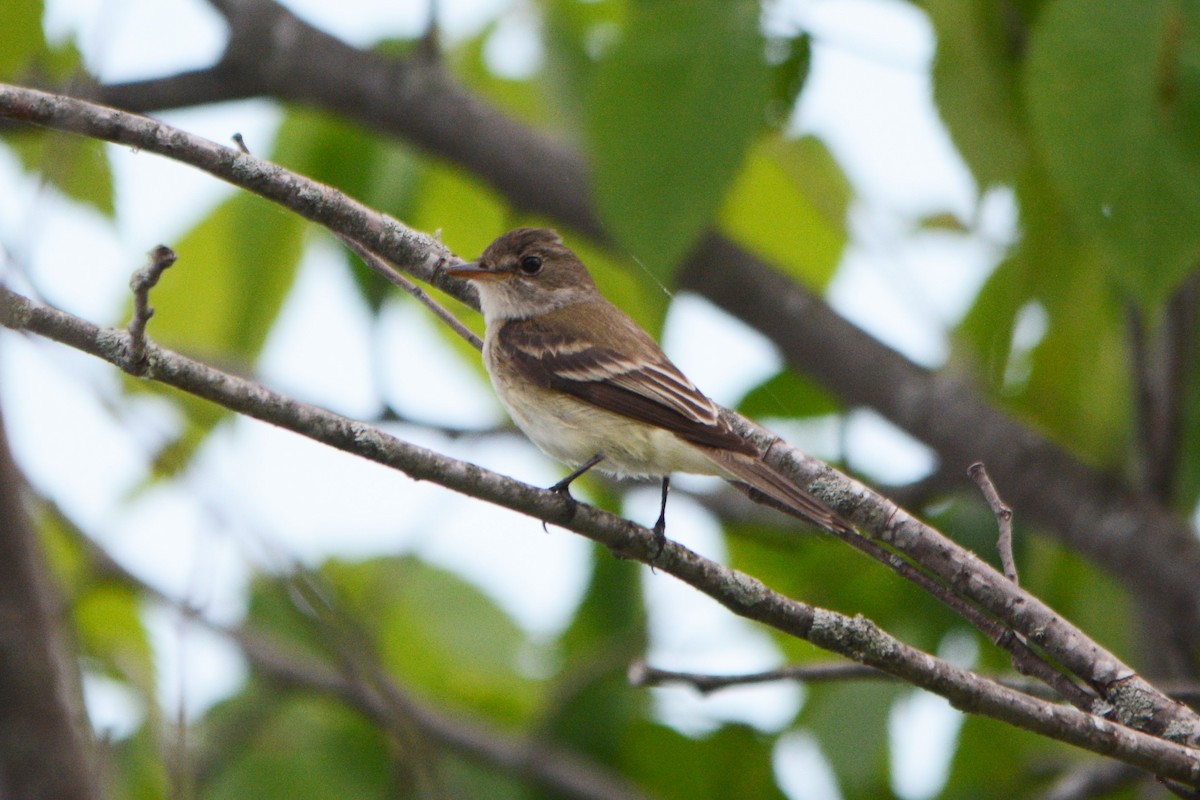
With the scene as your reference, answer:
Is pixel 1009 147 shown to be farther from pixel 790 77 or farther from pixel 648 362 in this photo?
pixel 648 362

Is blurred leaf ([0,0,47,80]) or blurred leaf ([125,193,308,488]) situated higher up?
blurred leaf ([125,193,308,488])

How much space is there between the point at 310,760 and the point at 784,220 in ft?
10.3

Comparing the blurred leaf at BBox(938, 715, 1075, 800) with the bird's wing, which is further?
the blurred leaf at BBox(938, 715, 1075, 800)

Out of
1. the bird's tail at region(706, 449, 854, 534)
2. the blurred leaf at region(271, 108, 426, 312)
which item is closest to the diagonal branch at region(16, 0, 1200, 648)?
the blurred leaf at region(271, 108, 426, 312)

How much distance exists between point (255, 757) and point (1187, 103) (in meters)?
3.60

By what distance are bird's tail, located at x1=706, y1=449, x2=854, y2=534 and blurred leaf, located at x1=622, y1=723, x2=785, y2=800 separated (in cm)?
165

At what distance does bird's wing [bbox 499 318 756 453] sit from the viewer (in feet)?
13.0

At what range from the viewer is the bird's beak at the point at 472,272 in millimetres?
3840

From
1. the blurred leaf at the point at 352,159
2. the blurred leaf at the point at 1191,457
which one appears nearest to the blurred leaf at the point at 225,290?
the blurred leaf at the point at 352,159

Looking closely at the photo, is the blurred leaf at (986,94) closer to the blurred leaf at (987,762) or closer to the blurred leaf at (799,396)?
the blurred leaf at (799,396)

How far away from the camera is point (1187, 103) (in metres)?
3.16

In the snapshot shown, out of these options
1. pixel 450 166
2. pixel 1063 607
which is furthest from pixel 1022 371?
pixel 450 166

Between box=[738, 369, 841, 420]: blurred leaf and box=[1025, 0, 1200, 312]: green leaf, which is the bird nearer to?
box=[738, 369, 841, 420]: blurred leaf

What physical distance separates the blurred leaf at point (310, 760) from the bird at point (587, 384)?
145 centimetres
